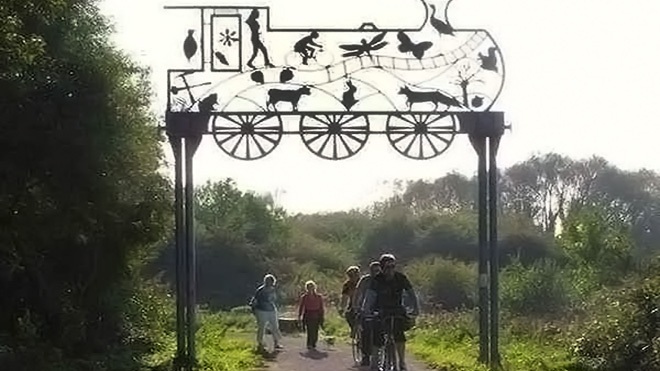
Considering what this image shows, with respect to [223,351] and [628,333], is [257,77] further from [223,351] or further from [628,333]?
[628,333]

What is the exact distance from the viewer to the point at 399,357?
16484 mm

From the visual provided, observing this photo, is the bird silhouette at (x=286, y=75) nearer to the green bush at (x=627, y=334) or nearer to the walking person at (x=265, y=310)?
the walking person at (x=265, y=310)

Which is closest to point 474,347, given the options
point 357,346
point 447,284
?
point 357,346

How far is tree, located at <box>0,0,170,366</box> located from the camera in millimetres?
16469

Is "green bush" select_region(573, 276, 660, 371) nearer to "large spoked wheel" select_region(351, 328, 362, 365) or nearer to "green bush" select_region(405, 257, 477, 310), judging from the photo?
"large spoked wheel" select_region(351, 328, 362, 365)

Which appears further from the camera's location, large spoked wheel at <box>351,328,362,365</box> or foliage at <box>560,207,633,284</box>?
foliage at <box>560,207,633,284</box>

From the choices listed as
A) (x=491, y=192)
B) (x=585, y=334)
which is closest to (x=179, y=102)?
(x=491, y=192)

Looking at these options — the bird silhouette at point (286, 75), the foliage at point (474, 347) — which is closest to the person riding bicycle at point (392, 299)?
the foliage at point (474, 347)

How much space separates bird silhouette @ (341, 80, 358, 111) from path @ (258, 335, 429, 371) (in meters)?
3.90

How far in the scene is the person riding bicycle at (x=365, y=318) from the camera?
1705cm

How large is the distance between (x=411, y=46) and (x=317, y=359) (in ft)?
19.3

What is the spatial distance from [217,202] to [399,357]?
3615cm

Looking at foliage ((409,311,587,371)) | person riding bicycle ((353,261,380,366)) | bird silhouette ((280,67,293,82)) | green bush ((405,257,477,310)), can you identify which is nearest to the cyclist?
person riding bicycle ((353,261,380,366))

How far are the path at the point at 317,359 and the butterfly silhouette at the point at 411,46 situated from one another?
4.67m
